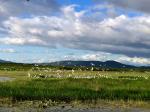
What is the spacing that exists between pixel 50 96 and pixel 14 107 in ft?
17.7

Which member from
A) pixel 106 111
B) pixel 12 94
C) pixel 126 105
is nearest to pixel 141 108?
pixel 126 105

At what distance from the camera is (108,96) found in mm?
37906

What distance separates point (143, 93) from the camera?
4016cm

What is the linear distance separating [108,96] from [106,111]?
21.5ft

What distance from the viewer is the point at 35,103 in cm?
3294

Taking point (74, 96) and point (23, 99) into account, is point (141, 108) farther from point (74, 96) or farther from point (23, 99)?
point (23, 99)

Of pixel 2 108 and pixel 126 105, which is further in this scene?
pixel 126 105

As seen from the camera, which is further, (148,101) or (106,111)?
(148,101)

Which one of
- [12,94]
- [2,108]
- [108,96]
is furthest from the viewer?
[108,96]

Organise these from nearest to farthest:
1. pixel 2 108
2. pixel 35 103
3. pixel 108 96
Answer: pixel 2 108
pixel 35 103
pixel 108 96

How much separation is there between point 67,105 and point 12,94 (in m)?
5.09

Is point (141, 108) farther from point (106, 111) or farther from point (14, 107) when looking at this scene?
point (14, 107)

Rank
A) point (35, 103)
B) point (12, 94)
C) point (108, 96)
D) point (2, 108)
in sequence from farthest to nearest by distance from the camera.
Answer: point (108, 96) → point (12, 94) → point (35, 103) → point (2, 108)

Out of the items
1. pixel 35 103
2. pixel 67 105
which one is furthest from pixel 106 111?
pixel 35 103
